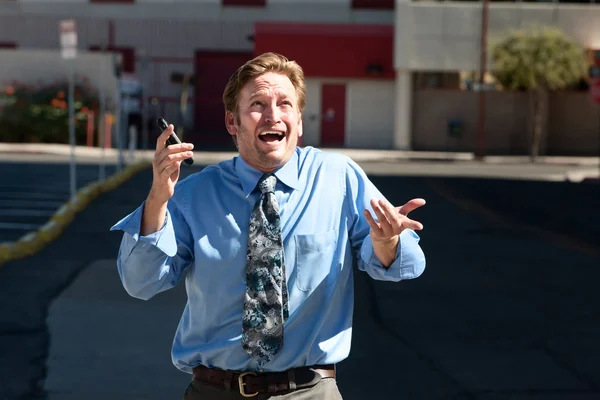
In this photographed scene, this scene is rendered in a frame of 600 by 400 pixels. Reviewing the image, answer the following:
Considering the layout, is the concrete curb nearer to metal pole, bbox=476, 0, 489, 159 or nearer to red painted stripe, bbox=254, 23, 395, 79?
metal pole, bbox=476, 0, 489, 159

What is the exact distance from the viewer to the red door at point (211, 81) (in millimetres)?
45688

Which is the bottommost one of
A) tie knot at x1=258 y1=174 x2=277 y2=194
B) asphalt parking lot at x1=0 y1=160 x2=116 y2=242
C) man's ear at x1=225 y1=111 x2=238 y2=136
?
asphalt parking lot at x1=0 y1=160 x2=116 y2=242

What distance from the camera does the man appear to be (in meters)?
3.61

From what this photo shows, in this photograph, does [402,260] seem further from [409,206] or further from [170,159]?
[170,159]

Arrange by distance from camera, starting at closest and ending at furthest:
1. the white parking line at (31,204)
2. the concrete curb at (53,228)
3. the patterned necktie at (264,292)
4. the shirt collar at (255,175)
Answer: the patterned necktie at (264,292) → the shirt collar at (255,175) → the concrete curb at (53,228) → the white parking line at (31,204)

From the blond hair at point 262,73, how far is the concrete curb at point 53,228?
358 inches

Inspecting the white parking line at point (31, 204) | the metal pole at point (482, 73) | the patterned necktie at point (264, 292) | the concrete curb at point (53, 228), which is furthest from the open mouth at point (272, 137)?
the metal pole at point (482, 73)

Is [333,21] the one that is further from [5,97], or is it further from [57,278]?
[57,278]

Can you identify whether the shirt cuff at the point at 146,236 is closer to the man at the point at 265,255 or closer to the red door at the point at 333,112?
the man at the point at 265,255

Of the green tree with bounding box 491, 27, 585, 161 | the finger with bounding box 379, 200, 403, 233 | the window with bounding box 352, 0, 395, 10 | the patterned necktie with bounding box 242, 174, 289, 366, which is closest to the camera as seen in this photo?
the finger with bounding box 379, 200, 403, 233

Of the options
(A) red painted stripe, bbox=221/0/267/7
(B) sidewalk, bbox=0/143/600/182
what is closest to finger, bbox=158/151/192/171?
(B) sidewalk, bbox=0/143/600/182

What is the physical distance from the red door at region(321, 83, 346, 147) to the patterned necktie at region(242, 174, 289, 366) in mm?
38310

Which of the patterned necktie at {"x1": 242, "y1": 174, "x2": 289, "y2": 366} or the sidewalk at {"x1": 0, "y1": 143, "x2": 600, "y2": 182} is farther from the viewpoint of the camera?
the sidewalk at {"x1": 0, "y1": 143, "x2": 600, "y2": 182}

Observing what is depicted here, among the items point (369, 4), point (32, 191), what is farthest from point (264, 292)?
point (369, 4)
